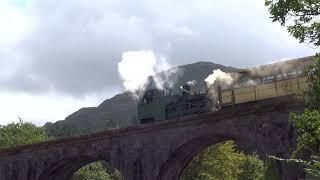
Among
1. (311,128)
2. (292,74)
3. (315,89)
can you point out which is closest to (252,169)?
(292,74)

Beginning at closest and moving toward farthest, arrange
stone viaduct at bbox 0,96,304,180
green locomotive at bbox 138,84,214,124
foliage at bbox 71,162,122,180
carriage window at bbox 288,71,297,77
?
carriage window at bbox 288,71,297,77 < stone viaduct at bbox 0,96,304,180 < green locomotive at bbox 138,84,214,124 < foliage at bbox 71,162,122,180

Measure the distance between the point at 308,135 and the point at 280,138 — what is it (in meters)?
13.0

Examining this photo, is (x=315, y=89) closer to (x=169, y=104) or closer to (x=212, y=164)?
Result: (x=169, y=104)

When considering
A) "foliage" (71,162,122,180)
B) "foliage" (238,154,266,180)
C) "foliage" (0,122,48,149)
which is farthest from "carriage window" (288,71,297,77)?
"foliage" (0,122,48,149)

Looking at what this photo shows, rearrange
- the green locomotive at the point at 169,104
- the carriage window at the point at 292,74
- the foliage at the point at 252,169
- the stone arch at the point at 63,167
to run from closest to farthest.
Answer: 1. the carriage window at the point at 292,74
2. the green locomotive at the point at 169,104
3. the stone arch at the point at 63,167
4. the foliage at the point at 252,169

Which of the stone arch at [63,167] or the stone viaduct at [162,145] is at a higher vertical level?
the stone viaduct at [162,145]

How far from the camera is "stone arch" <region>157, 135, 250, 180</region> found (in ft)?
86.7

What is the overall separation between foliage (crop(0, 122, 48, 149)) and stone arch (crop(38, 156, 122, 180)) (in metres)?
20.3

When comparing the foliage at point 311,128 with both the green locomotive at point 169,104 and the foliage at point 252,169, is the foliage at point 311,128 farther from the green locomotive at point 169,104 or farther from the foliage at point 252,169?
the foliage at point 252,169

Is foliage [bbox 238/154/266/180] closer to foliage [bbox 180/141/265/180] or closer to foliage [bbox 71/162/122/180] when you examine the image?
foliage [bbox 180/141/265/180]

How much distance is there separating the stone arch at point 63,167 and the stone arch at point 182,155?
556 cm

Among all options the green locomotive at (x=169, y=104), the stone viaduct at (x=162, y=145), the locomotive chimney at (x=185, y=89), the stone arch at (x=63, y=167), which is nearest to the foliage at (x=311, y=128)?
the stone viaduct at (x=162, y=145)

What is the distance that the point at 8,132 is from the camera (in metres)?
55.8

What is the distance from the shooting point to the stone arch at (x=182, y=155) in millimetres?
26438
